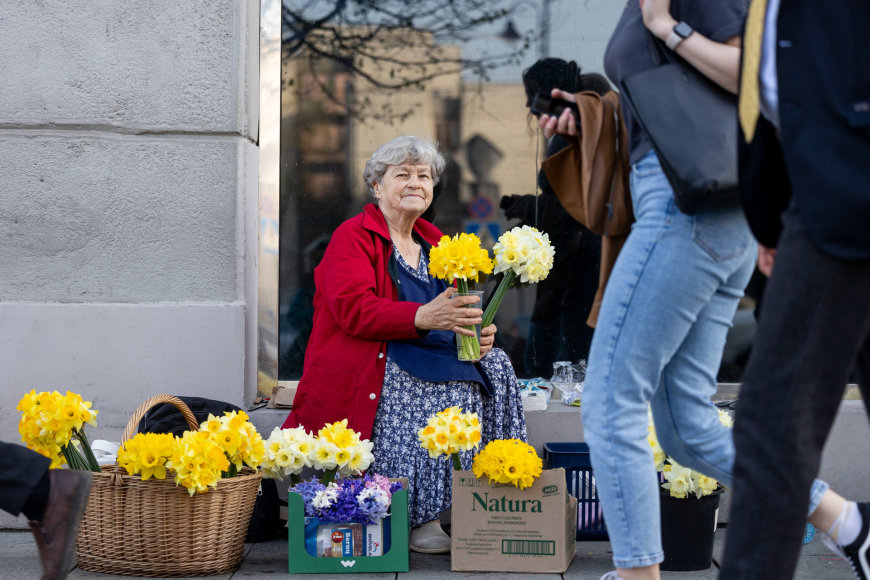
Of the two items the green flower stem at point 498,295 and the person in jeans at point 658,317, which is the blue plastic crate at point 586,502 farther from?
the person in jeans at point 658,317

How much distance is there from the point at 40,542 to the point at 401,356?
168 cm

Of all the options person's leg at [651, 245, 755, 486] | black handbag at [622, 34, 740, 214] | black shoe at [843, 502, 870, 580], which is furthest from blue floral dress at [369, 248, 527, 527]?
black handbag at [622, 34, 740, 214]

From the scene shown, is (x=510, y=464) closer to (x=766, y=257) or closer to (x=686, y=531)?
(x=686, y=531)

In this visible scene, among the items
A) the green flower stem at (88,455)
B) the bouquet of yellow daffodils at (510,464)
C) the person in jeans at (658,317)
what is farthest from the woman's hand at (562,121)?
the green flower stem at (88,455)

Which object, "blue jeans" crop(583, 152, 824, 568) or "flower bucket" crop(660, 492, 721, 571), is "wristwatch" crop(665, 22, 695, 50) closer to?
"blue jeans" crop(583, 152, 824, 568)

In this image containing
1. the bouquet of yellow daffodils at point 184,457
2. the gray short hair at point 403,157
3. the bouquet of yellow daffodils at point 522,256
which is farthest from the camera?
the gray short hair at point 403,157

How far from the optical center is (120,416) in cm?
398

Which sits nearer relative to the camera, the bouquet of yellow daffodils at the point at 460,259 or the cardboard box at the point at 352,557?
the cardboard box at the point at 352,557

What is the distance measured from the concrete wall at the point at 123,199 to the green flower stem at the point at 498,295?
1149 mm

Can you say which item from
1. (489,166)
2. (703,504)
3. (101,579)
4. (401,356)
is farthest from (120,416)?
(703,504)

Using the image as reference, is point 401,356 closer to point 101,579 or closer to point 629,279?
point 101,579

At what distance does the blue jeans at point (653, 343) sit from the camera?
2035mm

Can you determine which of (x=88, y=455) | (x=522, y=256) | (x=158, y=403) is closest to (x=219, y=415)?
(x=158, y=403)

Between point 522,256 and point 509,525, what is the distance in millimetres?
989
